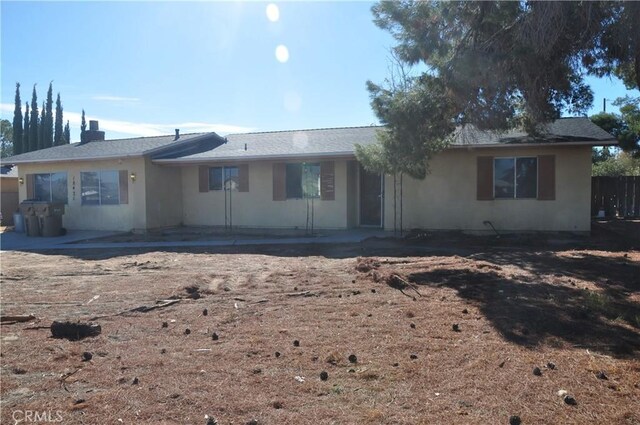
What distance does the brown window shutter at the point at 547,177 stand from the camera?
14688 mm

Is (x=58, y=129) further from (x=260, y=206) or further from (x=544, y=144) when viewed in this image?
(x=544, y=144)

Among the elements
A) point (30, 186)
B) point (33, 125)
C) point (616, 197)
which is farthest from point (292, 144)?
point (33, 125)

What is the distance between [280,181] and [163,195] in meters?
4.18

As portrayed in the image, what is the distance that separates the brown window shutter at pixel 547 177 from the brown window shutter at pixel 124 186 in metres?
12.9

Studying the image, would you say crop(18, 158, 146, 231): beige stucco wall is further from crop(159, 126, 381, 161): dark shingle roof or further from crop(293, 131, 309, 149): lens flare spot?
crop(293, 131, 309, 149): lens flare spot

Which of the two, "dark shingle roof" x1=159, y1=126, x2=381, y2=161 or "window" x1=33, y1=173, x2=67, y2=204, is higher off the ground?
"dark shingle roof" x1=159, y1=126, x2=381, y2=161

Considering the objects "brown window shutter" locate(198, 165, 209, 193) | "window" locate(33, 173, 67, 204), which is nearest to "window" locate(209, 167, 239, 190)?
"brown window shutter" locate(198, 165, 209, 193)

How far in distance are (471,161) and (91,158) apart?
12.4 metres

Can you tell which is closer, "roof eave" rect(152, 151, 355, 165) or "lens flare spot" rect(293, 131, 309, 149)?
"roof eave" rect(152, 151, 355, 165)

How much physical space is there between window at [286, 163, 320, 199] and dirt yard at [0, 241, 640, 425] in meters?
7.26

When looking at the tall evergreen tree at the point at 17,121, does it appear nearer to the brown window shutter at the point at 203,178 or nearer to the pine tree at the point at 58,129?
the pine tree at the point at 58,129

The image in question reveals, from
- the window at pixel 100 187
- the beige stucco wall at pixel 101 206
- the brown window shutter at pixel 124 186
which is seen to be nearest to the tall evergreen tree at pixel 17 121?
the beige stucco wall at pixel 101 206

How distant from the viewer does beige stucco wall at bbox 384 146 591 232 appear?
48.1 ft

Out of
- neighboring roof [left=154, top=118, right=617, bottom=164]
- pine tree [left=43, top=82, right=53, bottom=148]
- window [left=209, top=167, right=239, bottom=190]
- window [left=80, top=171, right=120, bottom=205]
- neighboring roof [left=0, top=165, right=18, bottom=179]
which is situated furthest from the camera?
pine tree [left=43, top=82, right=53, bottom=148]
